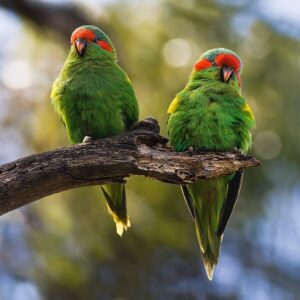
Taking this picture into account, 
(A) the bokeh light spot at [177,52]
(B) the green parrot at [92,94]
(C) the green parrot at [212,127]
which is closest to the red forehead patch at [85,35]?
(B) the green parrot at [92,94]

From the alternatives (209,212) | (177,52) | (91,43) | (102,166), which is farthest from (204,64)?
(177,52)

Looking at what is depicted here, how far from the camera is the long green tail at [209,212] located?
17.3 ft

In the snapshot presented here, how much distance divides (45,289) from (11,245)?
94cm

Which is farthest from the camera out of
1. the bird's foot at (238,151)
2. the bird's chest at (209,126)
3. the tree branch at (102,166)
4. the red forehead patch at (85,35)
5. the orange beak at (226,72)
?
the red forehead patch at (85,35)

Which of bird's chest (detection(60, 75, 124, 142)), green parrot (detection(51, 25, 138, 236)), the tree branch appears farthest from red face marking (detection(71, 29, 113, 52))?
the tree branch

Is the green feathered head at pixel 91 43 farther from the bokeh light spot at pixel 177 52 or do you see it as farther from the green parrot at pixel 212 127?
the bokeh light spot at pixel 177 52

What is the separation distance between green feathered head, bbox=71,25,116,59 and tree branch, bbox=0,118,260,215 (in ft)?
3.51

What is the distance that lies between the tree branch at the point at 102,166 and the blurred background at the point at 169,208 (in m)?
2.83

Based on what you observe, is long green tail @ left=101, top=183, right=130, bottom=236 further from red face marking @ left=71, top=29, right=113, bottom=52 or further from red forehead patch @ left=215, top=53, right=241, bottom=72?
red forehead patch @ left=215, top=53, right=241, bottom=72

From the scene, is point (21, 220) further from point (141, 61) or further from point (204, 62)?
point (204, 62)

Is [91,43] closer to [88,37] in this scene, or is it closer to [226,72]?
[88,37]

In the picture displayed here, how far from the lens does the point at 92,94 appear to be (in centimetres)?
506

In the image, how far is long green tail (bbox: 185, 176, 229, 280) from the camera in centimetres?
528

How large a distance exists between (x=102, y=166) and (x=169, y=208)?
3365 mm
